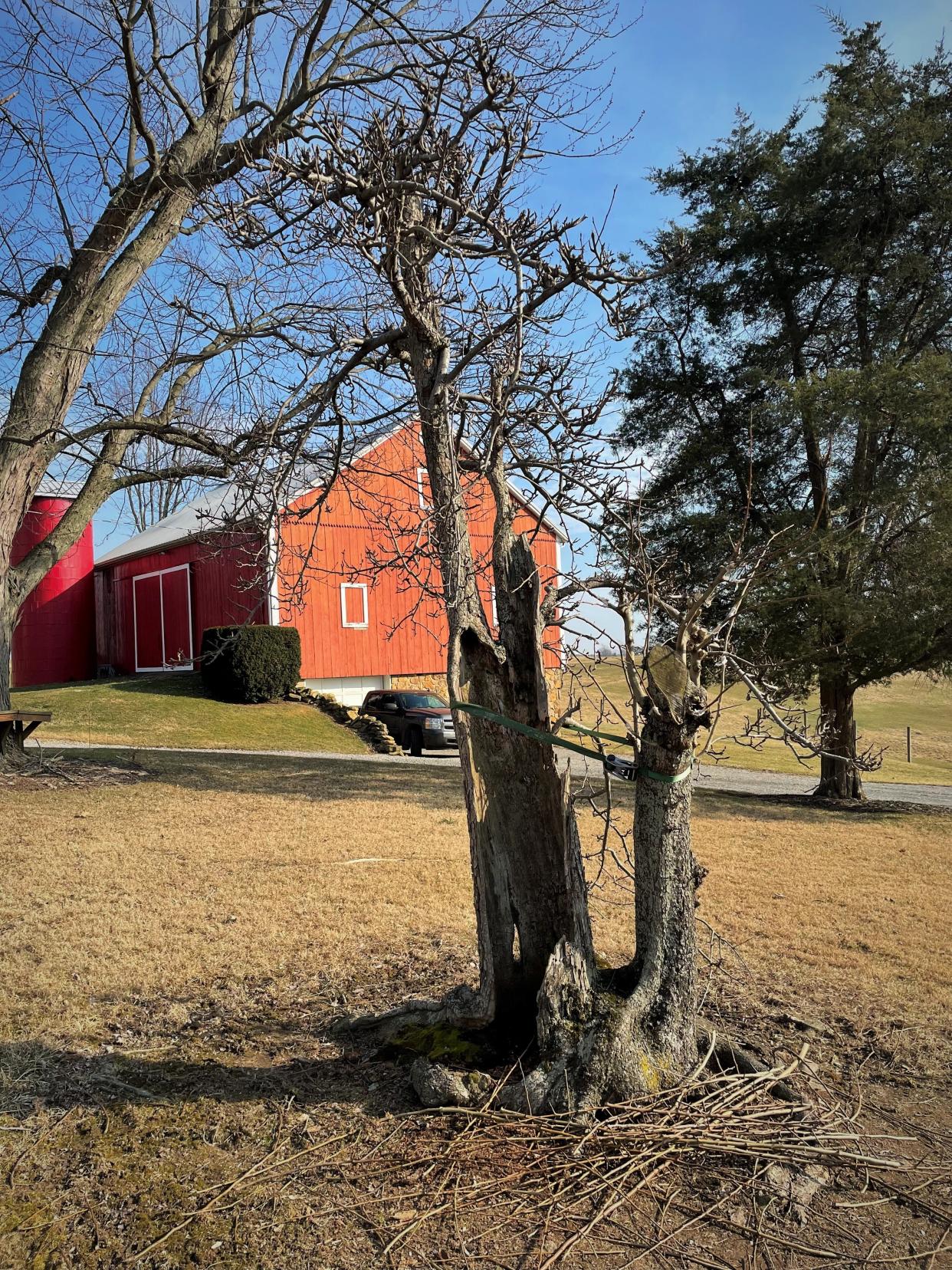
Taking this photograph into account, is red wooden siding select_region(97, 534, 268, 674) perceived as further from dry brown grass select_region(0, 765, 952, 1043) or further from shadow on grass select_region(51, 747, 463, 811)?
dry brown grass select_region(0, 765, 952, 1043)

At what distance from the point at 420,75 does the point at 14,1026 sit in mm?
8630

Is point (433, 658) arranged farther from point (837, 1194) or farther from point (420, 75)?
point (837, 1194)

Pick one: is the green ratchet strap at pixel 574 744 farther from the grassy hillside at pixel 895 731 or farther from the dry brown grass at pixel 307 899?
the grassy hillside at pixel 895 731

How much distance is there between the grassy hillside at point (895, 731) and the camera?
23.2 meters

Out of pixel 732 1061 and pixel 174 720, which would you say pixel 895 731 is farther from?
pixel 732 1061

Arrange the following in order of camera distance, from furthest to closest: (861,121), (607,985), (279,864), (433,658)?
(433,658) → (861,121) → (279,864) → (607,985)

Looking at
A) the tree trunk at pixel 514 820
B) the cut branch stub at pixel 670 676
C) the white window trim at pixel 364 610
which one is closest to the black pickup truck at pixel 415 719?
the white window trim at pixel 364 610

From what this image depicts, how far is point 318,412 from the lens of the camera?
175 inches

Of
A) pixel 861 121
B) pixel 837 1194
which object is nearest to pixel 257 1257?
pixel 837 1194

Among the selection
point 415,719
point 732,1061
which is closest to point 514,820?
point 732,1061

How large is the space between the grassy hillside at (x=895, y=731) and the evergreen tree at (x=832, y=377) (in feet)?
5.58

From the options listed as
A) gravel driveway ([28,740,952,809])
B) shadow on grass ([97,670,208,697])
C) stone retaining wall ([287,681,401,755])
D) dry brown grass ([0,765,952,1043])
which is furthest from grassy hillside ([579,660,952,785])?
shadow on grass ([97,670,208,697])

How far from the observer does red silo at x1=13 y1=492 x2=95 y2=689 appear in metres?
27.0

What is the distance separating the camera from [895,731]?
35.6 metres
